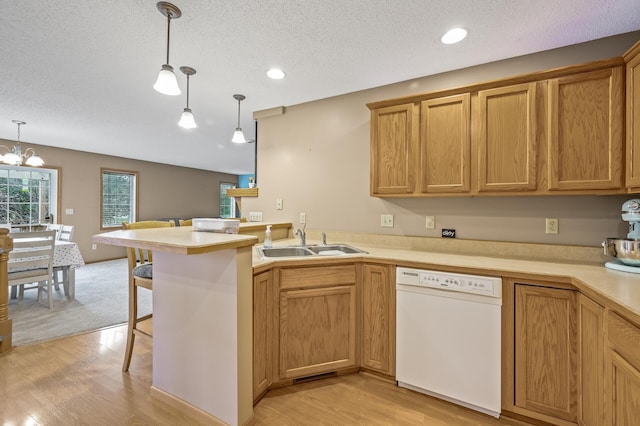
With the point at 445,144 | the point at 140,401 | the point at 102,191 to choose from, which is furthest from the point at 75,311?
the point at 445,144

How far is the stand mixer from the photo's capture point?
1.57 meters

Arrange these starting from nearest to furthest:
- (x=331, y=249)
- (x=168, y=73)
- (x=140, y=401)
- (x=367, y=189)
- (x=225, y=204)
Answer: (x=168, y=73) < (x=140, y=401) < (x=331, y=249) < (x=367, y=189) < (x=225, y=204)

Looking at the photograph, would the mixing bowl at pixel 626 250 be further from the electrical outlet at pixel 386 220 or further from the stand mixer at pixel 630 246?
the electrical outlet at pixel 386 220

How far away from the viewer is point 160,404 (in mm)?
1778

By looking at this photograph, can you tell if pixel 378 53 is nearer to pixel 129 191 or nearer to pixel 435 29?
pixel 435 29

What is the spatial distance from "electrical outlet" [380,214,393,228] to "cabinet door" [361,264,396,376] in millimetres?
689

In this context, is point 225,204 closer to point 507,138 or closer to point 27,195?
point 27,195

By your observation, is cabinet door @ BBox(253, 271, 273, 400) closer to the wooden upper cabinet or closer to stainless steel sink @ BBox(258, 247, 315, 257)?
stainless steel sink @ BBox(258, 247, 315, 257)

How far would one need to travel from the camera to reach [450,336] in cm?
177

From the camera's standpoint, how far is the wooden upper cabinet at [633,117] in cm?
154

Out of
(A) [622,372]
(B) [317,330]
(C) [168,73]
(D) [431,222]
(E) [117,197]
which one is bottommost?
(B) [317,330]

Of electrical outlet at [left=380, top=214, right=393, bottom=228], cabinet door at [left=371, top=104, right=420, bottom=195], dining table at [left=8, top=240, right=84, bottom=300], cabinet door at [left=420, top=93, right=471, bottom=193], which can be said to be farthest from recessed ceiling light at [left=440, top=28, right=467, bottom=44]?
dining table at [left=8, top=240, right=84, bottom=300]

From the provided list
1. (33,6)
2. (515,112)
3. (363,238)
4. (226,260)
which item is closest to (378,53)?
(515,112)

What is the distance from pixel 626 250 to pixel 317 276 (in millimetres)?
1784
